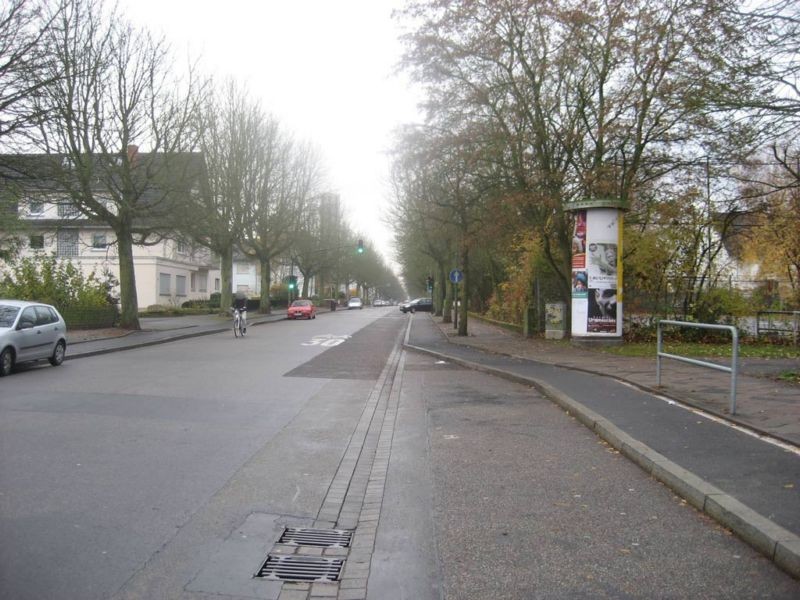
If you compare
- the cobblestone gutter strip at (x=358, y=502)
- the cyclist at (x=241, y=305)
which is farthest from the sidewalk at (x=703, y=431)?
the cyclist at (x=241, y=305)

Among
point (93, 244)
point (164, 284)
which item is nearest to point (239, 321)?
point (93, 244)

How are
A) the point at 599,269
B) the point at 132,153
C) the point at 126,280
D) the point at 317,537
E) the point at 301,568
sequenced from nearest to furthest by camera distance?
the point at 301,568
the point at 317,537
the point at 599,269
the point at 132,153
the point at 126,280

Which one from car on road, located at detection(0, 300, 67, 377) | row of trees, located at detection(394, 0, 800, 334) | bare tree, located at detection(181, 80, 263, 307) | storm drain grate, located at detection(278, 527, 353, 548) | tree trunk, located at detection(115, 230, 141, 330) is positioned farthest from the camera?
bare tree, located at detection(181, 80, 263, 307)

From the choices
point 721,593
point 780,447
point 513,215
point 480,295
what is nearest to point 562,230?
point 513,215

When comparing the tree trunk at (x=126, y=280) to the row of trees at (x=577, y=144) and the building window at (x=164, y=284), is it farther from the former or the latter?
the building window at (x=164, y=284)

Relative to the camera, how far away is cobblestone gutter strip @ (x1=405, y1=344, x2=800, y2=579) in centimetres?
382

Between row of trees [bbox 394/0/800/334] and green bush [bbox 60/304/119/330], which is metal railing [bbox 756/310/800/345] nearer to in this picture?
row of trees [bbox 394/0/800/334]

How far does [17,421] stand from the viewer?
799cm

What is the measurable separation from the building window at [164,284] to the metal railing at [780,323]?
1615 inches

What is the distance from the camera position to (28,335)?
13680 mm

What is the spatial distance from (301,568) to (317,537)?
1.80ft

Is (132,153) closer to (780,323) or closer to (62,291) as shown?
(62,291)

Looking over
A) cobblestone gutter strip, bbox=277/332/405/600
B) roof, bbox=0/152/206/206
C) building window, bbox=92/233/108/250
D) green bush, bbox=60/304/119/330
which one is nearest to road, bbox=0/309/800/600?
cobblestone gutter strip, bbox=277/332/405/600

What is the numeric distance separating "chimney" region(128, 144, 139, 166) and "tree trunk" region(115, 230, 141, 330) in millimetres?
2598
